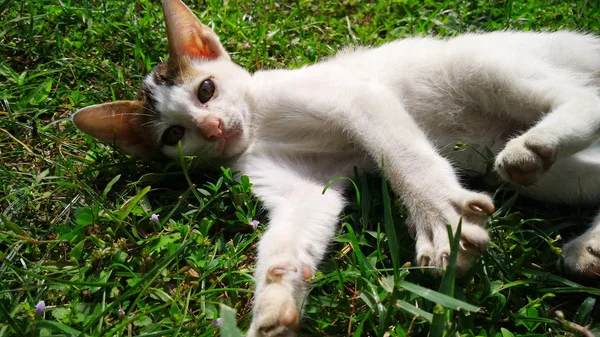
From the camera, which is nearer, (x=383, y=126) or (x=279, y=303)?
(x=279, y=303)

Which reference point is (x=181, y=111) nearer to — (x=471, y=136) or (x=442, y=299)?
(x=471, y=136)

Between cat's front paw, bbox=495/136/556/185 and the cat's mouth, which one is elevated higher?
cat's front paw, bbox=495/136/556/185

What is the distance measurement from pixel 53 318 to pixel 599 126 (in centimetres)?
211

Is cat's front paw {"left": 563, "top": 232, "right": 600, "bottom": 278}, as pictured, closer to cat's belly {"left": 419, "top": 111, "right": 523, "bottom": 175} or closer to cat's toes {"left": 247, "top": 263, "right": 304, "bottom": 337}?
cat's belly {"left": 419, "top": 111, "right": 523, "bottom": 175}

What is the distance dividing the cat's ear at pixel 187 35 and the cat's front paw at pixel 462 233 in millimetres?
1598

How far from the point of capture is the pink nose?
7.74 ft

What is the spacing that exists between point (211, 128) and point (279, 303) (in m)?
1.07

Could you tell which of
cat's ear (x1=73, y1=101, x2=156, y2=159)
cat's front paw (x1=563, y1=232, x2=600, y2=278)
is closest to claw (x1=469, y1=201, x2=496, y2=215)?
cat's front paw (x1=563, y1=232, x2=600, y2=278)

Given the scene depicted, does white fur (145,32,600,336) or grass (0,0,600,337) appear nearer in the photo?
grass (0,0,600,337)

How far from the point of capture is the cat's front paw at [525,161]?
5.70 ft

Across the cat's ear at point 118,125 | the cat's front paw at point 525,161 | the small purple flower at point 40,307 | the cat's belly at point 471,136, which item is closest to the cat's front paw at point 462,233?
the cat's front paw at point 525,161

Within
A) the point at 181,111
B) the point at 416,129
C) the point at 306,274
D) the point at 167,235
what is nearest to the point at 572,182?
the point at 416,129

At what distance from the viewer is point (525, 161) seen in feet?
5.68

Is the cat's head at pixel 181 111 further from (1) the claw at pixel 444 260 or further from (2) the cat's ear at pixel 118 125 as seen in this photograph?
(1) the claw at pixel 444 260
